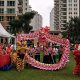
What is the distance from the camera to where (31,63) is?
2127cm

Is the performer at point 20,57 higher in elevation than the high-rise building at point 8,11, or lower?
lower

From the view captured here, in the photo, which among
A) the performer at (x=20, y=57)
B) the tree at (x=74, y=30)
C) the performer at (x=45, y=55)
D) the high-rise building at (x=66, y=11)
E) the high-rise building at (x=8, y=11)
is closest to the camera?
the performer at (x=20, y=57)

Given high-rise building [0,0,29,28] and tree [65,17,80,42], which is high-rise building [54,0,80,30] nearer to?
high-rise building [0,0,29,28]

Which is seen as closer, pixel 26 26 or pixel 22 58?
pixel 22 58

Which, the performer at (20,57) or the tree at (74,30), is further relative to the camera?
the tree at (74,30)

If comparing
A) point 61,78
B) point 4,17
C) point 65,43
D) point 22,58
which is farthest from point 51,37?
point 4,17

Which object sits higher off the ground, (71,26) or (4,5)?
(4,5)

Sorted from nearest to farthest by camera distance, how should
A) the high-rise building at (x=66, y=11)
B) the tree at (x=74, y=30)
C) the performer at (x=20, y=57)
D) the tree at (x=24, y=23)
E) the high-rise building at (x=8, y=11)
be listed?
the performer at (x=20, y=57) → the tree at (x=74, y=30) → the tree at (x=24, y=23) → the high-rise building at (x=8, y=11) → the high-rise building at (x=66, y=11)

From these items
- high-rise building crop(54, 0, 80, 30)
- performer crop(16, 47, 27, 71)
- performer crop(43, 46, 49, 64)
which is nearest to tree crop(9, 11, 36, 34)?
performer crop(43, 46, 49, 64)

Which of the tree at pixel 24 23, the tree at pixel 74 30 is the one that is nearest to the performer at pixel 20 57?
the tree at pixel 74 30

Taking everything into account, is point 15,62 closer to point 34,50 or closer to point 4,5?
point 34,50

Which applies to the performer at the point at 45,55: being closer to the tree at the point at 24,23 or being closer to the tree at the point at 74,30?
the tree at the point at 74,30

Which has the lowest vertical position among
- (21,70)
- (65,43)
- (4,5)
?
(21,70)

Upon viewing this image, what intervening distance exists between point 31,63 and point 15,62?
1.26 metres
